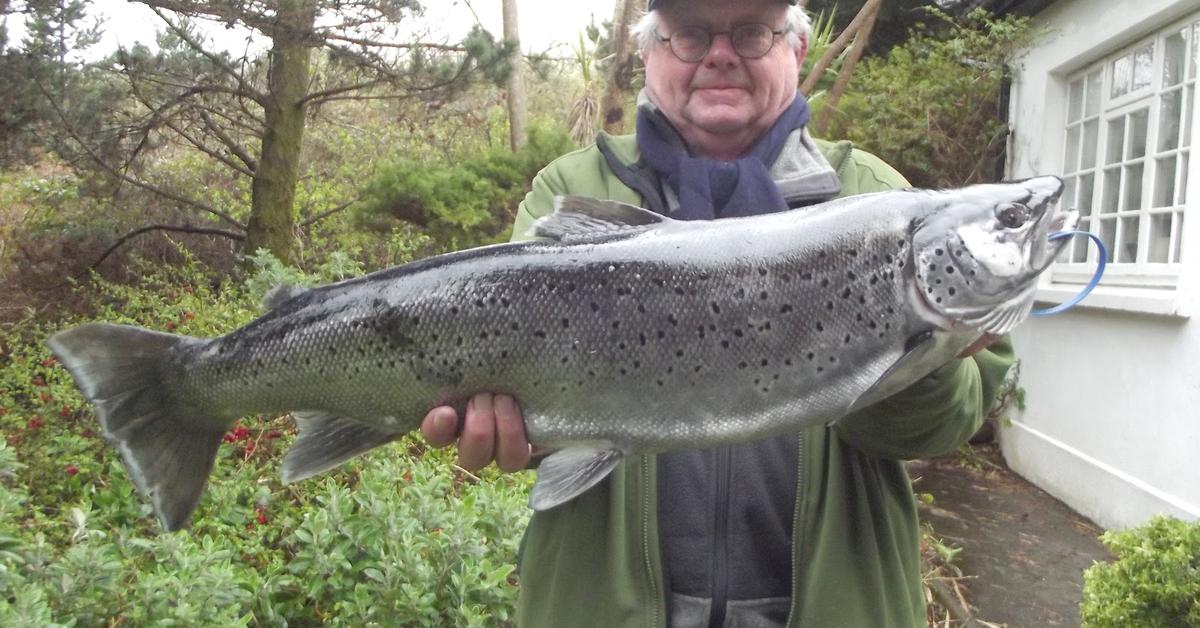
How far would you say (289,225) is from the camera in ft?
33.0

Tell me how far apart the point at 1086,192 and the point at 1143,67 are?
146cm

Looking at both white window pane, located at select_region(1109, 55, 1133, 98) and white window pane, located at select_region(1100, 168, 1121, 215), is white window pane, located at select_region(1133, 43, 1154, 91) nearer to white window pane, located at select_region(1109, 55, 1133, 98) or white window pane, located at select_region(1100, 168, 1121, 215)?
white window pane, located at select_region(1109, 55, 1133, 98)

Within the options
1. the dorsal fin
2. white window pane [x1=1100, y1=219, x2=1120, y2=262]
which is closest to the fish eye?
the dorsal fin

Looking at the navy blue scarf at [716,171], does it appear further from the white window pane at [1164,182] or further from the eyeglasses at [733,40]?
the white window pane at [1164,182]

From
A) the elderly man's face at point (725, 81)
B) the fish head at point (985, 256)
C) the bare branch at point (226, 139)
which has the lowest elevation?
the fish head at point (985, 256)

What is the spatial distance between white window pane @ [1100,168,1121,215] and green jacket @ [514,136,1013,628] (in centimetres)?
682

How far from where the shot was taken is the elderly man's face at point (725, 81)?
2.66 meters

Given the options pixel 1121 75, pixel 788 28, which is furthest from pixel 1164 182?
pixel 788 28

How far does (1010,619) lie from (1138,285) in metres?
3.33

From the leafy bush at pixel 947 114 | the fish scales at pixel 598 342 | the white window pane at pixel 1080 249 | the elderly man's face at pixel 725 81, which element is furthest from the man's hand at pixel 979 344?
the leafy bush at pixel 947 114

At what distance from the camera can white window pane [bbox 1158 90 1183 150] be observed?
23.4 feet

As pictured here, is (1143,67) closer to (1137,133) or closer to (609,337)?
(1137,133)

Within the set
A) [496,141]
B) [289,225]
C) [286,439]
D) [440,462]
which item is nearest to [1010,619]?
[440,462]

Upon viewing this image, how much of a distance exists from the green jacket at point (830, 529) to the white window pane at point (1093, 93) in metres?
7.30
